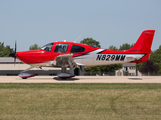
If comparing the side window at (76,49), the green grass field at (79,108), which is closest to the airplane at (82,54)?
the side window at (76,49)

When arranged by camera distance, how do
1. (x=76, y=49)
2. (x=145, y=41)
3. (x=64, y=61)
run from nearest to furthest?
(x=64, y=61), (x=76, y=49), (x=145, y=41)

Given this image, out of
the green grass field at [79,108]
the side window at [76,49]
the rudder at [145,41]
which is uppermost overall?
the rudder at [145,41]

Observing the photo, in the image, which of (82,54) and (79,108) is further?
(82,54)

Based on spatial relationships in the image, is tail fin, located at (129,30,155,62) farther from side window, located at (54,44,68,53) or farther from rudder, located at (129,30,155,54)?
side window, located at (54,44,68,53)

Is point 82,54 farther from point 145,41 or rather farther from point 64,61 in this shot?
point 145,41

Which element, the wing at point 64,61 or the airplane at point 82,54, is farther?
the airplane at point 82,54

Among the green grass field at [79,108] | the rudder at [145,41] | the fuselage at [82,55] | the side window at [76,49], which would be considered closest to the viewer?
the green grass field at [79,108]

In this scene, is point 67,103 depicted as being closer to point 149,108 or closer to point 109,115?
point 109,115

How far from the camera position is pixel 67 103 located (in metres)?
6.25

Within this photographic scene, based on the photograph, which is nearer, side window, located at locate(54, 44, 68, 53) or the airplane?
side window, located at locate(54, 44, 68, 53)

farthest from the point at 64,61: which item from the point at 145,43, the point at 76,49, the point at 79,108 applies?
the point at 79,108

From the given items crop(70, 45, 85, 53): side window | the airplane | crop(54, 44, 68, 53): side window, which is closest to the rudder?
Result: the airplane

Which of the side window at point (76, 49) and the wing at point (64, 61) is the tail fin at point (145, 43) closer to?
the side window at point (76, 49)

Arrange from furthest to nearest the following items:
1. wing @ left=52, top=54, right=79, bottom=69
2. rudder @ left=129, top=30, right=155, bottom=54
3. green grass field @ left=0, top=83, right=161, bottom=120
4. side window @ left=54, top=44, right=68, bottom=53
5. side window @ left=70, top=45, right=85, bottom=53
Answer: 1. rudder @ left=129, top=30, right=155, bottom=54
2. side window @ left=70, top=45, right=85, bottom=53
3. side window @ left=54, top=44, right=68, bottom=53
4. wing @ left=52, top=54, right=79, bottom=69
5. green grass field @ left=0, top=83, right=161, bottom=120
